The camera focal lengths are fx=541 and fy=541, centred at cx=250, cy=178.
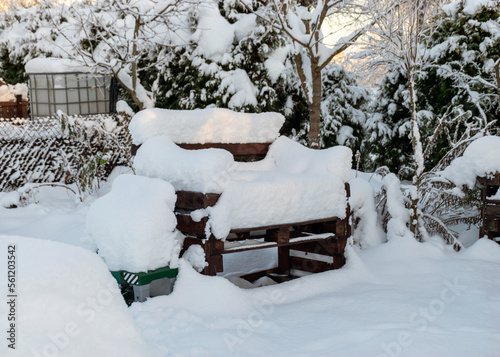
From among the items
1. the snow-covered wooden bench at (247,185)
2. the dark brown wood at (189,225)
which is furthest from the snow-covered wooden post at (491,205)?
the dark brown wood at (189,225)

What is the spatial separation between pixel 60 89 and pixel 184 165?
989 centimetres

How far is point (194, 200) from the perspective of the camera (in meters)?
4.07

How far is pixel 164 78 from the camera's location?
11086 millimetres

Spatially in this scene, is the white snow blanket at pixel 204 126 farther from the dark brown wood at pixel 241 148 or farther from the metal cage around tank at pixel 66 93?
the metal cage around tank at pixel 66 93

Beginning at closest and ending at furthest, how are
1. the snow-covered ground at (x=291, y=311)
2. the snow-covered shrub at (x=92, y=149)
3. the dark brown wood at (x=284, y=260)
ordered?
the snow-covered ground at (x=291, y=311) → the dark brown wood at (x=284, y=260) → the snow-covered shrub at (x=92, y=149)

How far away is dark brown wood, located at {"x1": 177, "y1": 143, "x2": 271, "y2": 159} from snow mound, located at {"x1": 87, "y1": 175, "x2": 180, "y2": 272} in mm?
883

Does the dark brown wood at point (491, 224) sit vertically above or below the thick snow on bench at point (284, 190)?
below

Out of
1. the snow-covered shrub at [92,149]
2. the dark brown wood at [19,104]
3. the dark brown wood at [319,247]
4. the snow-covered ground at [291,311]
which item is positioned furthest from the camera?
the dark brown wood at [19,104]

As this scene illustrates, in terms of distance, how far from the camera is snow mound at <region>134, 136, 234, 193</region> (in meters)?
3.96

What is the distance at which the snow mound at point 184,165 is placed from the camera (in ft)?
13.0

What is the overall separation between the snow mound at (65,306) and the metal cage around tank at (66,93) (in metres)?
10.9

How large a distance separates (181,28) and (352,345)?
835cm

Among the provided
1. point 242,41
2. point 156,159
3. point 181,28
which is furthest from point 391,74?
point 156,159

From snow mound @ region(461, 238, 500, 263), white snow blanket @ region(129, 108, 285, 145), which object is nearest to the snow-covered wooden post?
snow mound @ region(461, 238, 500, 263)
